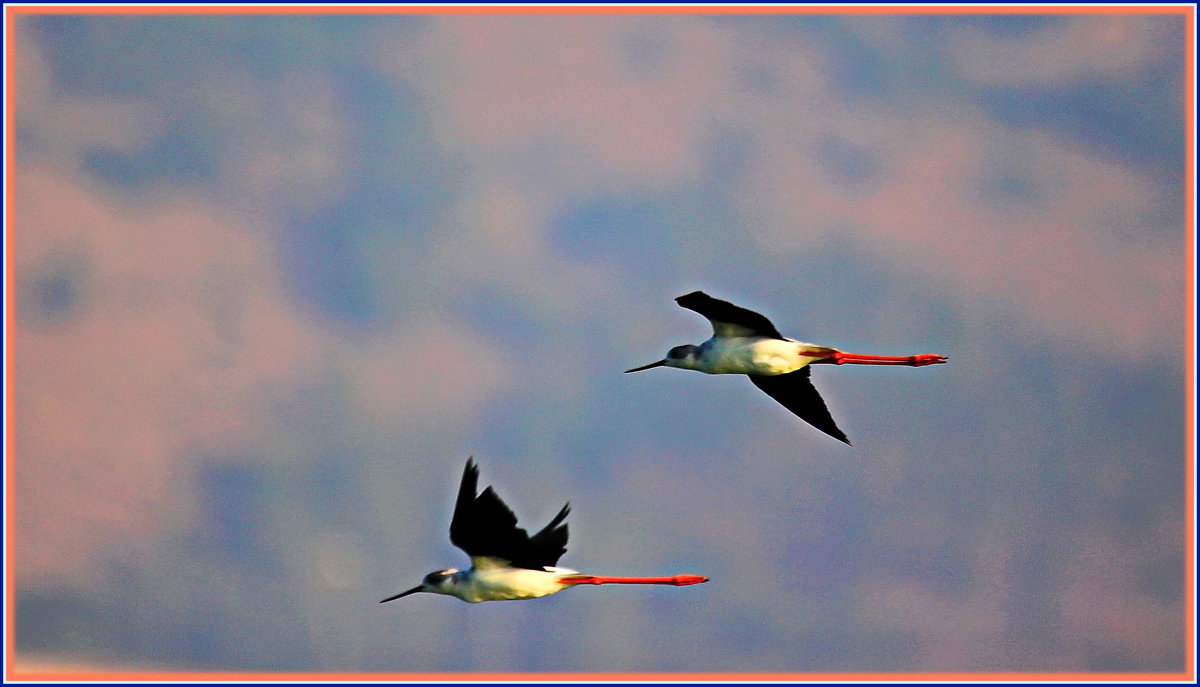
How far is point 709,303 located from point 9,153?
370 inches

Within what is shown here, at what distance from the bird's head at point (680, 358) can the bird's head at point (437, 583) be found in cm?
307

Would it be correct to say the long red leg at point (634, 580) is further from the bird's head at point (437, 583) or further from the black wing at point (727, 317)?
the black wing at point (727, 317)

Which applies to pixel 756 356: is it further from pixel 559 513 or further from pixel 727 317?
pixel 559 513

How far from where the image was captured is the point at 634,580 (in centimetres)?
2005

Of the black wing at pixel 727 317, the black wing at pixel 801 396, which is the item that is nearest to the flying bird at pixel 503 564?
the black wing at pixel 727 317

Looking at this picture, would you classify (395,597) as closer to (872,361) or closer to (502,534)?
(502,534)

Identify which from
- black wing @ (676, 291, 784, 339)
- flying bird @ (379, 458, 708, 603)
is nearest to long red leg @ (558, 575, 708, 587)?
flying bird @ (379, 458, 708, 603)

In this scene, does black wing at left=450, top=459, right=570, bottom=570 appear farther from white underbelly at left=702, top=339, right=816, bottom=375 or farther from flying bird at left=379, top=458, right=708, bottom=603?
white underbelly at left=702, top=339, right=816, bottom=375

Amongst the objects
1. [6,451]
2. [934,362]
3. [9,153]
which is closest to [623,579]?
[934,362]

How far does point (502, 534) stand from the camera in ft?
60.1

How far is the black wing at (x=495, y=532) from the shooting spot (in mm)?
17828

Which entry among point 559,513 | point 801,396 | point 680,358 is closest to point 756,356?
point 680,358

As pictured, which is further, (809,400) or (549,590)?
(809,400)

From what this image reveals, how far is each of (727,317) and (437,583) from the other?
4243 millimetres
